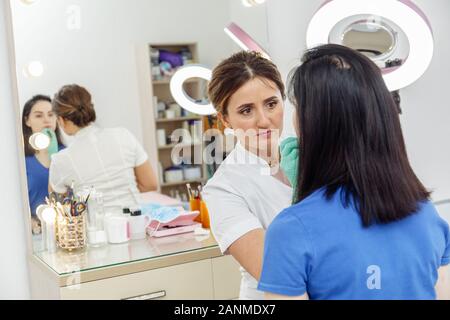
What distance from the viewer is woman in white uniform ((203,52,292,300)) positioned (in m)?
1.20

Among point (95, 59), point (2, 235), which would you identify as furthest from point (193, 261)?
point (95, 59)

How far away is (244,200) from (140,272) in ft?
1.28

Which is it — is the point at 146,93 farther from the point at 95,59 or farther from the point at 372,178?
the point at 372,178

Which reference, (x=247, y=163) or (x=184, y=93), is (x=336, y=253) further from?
(x=184, y=93)

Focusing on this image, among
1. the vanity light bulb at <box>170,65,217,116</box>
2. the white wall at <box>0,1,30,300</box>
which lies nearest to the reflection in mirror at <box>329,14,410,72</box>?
the vanity light bulb at <box>170,65,217,116</box>

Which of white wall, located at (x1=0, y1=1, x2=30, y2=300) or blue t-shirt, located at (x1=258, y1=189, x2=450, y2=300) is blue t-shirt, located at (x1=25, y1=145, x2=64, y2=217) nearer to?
white wall, located at (x1=0, y1=1, x2=30, y2=300)

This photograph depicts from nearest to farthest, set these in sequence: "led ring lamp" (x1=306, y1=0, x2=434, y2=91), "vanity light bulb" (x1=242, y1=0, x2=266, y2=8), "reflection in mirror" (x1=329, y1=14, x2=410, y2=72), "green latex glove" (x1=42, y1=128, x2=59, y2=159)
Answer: "led ring lamp" (x1=306, y1=0, x2=434, y2=91) → "reflection in mirror" (x1=329, y1=14, x2=410, y2=72) → "green latex glove" (x1=42, y1=128, x2=59, y2=159) → "vanity light bulb" (x1=242, y1=0, x2=266, y2=8)

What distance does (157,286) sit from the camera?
1.48 m

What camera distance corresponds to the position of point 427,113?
76.0 inches

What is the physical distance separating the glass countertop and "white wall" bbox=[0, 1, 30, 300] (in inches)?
3.4

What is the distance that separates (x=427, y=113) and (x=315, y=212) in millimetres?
1292

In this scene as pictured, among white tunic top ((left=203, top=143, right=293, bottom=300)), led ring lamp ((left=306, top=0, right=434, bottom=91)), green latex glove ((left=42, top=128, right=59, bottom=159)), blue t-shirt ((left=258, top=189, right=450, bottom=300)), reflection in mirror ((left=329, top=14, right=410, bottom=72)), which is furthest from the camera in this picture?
green latex glove ((left=42, top=128, right=59, bottom=159))

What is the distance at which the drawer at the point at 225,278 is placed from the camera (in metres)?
1.56

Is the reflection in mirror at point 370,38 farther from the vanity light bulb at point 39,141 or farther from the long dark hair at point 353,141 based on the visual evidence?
the vanity light bulb at point 39,141
